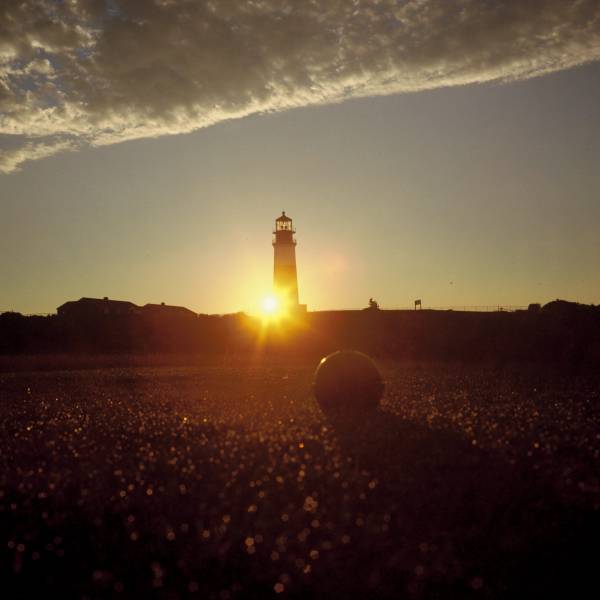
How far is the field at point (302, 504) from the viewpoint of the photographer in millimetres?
6426

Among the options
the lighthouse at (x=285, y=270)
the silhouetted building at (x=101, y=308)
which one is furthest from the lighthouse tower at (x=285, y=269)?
the silhouetted building at (x=101, y=308)

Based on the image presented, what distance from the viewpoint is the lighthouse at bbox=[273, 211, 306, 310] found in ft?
205

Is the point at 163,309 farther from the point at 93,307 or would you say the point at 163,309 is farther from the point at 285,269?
the point at 285,269

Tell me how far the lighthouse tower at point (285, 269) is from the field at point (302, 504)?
4646 cm

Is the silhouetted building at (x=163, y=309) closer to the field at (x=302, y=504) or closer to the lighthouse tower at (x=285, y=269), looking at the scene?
the lighthouse tower at (x=285, y=269)

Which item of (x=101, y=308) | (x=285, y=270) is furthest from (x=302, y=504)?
(x=101, y=308)

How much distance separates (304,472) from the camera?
9.81 meters

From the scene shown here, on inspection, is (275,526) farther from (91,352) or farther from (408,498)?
(91,352)

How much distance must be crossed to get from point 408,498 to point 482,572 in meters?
2.19

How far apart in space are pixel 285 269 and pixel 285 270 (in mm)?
101

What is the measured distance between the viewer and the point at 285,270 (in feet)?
207

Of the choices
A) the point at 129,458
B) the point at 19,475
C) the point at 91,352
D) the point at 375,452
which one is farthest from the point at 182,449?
the point at 91,352

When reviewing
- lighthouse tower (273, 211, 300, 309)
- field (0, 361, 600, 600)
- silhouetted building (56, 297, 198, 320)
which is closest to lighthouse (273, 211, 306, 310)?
lighthouse tower (273, 211, 300, 309)

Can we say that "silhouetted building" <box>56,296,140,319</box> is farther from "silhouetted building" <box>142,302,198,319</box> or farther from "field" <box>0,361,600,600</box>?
"field" <box>0,361,600,600</box>
